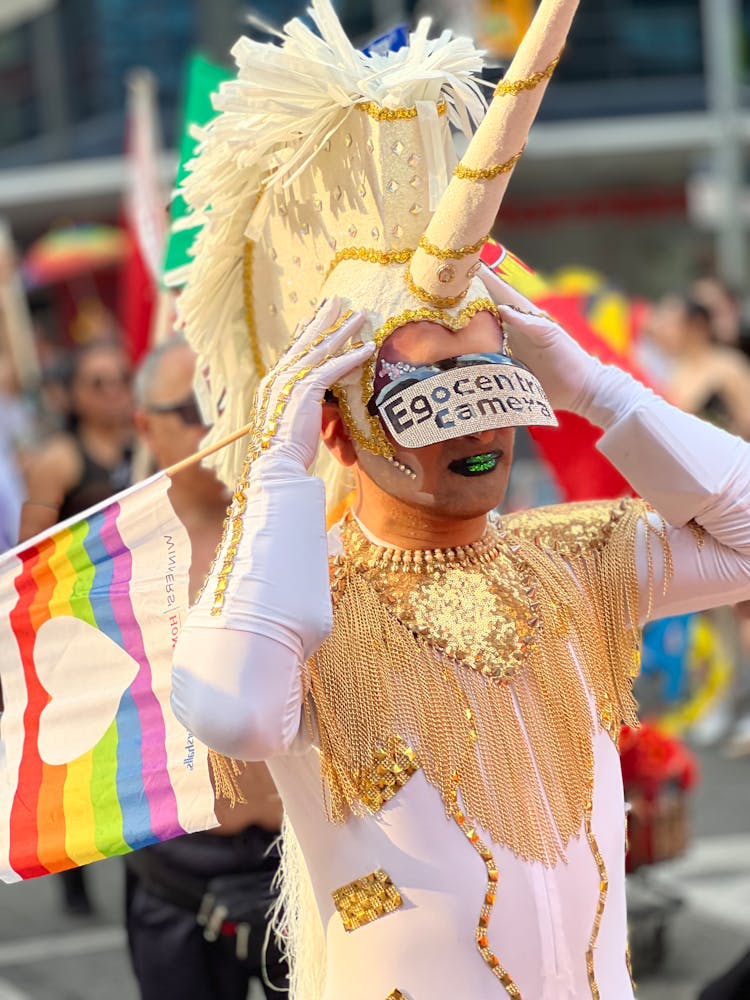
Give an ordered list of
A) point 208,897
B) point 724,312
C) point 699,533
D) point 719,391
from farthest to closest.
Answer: point 724,312, point 719,391, point 208,897, point 699,533

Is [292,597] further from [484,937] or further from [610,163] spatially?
[610,163]

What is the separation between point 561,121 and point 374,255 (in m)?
19.0

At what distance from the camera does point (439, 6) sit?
1393 centimetres

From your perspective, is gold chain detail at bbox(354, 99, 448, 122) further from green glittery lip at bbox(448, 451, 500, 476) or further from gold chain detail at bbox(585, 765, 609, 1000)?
gold chain detail at bbox(585, 765, 609, 1000)

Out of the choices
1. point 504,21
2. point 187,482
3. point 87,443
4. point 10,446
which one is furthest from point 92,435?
point 504,21

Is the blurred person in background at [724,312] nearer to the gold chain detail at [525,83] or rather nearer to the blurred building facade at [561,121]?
the blurred building facade at [561,121]

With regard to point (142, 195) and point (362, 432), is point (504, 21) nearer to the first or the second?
point (142, 195)

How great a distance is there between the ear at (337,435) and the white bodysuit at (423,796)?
7.8 inches

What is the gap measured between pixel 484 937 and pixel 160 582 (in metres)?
0.76

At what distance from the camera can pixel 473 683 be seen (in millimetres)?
2293

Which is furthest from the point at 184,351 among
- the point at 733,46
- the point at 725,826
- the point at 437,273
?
the point at 733,46

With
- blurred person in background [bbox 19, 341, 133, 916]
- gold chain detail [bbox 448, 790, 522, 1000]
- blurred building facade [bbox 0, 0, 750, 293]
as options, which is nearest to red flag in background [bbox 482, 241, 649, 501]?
blurred person in background [bbox 19, 341, 133, 916]

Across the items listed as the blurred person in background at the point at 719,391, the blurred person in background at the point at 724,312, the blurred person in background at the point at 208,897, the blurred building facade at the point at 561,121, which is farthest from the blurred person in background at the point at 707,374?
the blurred building facade at the point at 561,121

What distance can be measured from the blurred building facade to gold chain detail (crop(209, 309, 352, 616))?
15.9 meters
